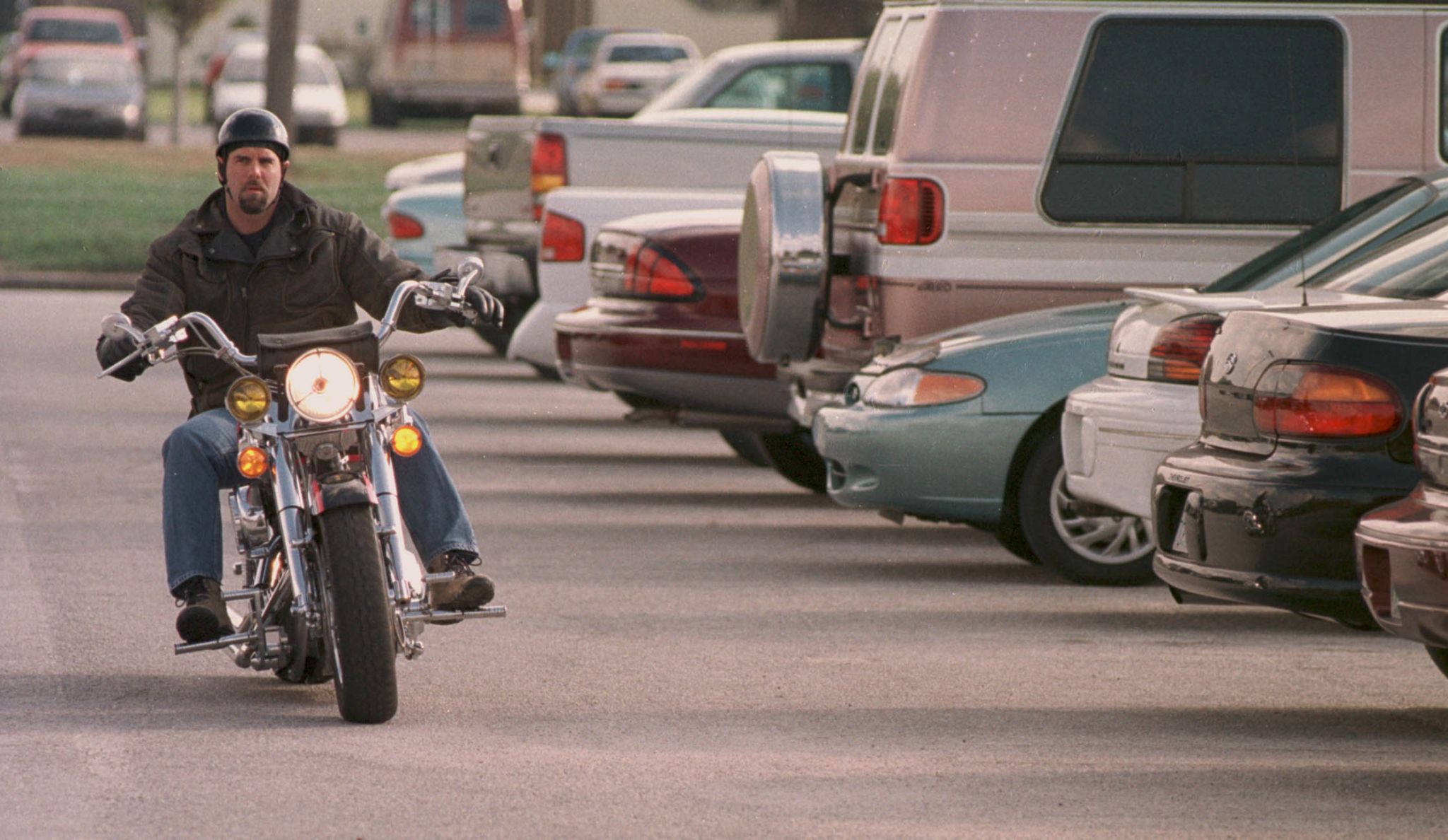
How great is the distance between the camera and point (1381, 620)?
5871 millimetres

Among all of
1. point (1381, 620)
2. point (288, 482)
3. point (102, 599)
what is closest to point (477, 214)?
point (102, 599)

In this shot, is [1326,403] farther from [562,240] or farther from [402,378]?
[562,240]

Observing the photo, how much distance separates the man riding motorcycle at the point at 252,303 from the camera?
6.85 m

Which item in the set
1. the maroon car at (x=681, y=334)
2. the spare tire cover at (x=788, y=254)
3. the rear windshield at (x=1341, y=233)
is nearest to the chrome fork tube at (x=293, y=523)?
the rear windshield at (x=1341, y=233)

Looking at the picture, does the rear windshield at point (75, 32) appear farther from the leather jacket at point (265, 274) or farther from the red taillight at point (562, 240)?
the leather jacket at point (265, 274)

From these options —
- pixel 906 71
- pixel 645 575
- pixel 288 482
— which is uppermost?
pixel 906 71

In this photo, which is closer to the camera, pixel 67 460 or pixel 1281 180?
pixel 1281 180

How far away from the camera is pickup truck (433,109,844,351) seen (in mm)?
14445

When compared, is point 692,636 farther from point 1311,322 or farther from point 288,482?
point 1311,322

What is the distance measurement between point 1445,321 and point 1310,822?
1.33 meters

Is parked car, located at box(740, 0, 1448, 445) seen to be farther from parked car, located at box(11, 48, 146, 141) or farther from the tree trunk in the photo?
parked car, located at box(11, 48, 146, 141)

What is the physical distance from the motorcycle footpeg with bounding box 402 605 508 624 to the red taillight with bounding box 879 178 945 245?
322 centimetres

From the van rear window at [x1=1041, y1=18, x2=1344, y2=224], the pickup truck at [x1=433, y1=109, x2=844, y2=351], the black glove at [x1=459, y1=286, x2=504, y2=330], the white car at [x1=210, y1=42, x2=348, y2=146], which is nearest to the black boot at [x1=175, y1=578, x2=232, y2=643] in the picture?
the black glove at [x1=459, y1=286, x2=504, y2=330]

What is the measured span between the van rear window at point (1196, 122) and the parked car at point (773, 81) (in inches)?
290
